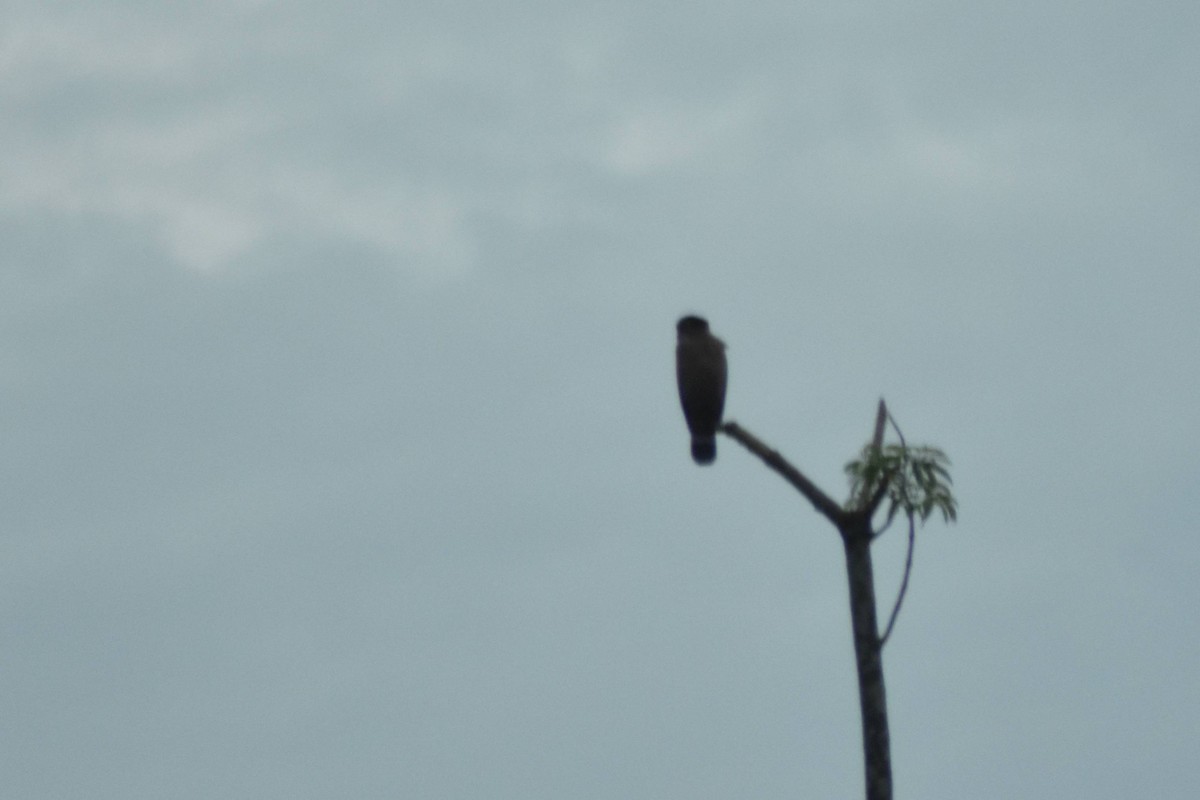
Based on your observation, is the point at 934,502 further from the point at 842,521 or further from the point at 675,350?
the point at 675,350

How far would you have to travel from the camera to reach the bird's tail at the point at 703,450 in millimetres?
18000

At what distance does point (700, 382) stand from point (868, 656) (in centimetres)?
839

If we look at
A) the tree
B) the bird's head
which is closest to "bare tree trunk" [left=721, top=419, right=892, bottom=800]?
the tree

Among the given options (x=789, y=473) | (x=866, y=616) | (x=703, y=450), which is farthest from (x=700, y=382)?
(x=866, y=616)

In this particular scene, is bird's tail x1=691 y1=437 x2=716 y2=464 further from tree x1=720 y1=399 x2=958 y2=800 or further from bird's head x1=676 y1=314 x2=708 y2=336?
tree x1=720 y1=399 x2=958 y2=800

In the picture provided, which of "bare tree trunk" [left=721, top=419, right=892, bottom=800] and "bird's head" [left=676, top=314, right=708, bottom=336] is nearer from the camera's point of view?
"bare tree trunk" [left=721, top=419, right=892, bottom=800]

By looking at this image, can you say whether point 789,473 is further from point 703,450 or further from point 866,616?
point 703,450

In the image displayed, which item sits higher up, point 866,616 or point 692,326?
point 692,326

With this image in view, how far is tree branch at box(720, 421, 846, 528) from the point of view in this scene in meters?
10.8

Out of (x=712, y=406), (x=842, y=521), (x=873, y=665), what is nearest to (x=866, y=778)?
(x=873, y=665)

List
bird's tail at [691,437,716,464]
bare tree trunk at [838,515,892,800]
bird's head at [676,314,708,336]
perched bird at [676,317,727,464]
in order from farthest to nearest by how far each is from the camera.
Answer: bird's head at [676,314,708,336]
perched bird at [676,317,727,464]
bird's tail at [691,437,716,464]
bare tree trunk at [838,515,892,800]

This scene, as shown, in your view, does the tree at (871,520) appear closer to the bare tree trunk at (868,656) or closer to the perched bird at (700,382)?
the bare tree trunk at (868,656)

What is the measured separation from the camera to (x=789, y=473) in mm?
11195

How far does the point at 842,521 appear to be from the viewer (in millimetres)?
10812
